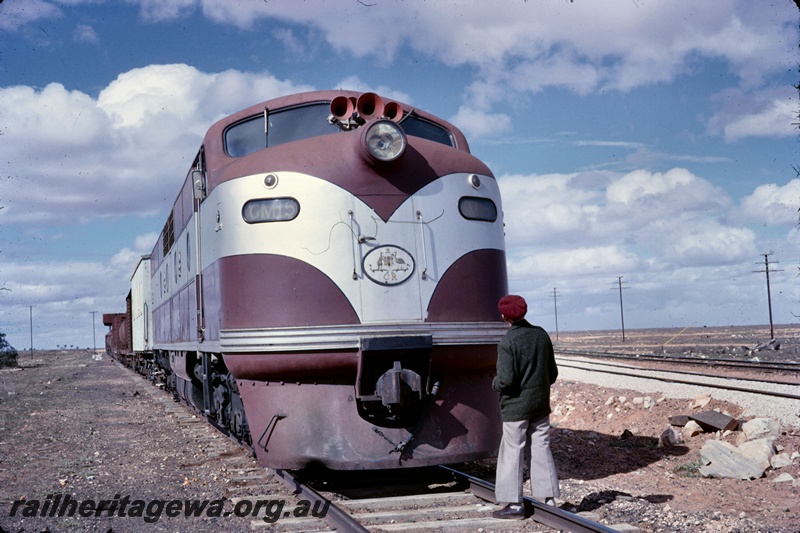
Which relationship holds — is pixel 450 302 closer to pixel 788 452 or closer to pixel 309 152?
pixel 309 152

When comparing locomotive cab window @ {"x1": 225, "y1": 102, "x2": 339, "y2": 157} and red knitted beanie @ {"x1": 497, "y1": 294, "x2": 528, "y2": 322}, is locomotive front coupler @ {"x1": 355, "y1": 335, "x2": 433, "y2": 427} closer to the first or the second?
red knitted beanie @ {"x1": 497, "y1": 294, "x2": 528, "y2": 322}

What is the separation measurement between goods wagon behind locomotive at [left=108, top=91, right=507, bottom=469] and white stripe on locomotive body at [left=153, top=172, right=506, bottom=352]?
0.01 meters

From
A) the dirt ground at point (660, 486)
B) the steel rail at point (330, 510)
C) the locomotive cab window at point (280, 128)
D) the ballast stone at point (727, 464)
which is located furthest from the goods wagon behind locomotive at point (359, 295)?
the ballast stone at point (727, 464)

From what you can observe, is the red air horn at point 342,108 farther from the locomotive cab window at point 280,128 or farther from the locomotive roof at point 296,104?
the locomotive roof at point 296,104

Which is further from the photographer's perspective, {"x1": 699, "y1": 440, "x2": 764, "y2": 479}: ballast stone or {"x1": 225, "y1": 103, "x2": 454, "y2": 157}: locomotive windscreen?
{"x1": 699, "y1": 440, "x2": 764, "y2": 479}: ballast stone

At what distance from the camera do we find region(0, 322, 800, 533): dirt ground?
20.2 ft

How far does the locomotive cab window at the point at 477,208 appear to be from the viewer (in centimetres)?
711

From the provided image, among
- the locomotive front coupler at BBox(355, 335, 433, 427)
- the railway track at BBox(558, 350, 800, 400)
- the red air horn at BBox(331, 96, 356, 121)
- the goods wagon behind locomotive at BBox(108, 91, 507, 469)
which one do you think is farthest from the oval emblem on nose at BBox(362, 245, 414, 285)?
the railway track at BBox(558, 350, 800, 400)

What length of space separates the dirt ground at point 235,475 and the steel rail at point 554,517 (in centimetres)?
32

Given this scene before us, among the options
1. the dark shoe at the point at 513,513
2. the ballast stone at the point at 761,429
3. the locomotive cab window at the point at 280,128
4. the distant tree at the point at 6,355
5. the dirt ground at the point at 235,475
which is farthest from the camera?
the distant tree at the point at 6,355

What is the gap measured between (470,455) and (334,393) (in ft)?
4.32
